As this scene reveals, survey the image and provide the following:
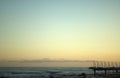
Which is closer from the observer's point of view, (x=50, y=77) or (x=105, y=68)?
(x=50, y=77)

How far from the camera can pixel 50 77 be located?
63.8 metres

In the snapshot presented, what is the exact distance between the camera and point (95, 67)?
88688mm

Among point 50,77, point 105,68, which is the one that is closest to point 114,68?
point 105,68

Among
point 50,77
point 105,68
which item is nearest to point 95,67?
point 105,68

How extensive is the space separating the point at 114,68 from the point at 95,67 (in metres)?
6.41

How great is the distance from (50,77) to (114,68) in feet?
101

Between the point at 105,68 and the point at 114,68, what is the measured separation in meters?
2.99

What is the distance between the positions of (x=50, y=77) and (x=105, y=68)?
95.2ft

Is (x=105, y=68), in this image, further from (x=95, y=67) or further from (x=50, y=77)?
(x=50, y=77)

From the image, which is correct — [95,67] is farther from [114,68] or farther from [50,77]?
[50,77]

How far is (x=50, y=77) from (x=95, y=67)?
94.5 ft

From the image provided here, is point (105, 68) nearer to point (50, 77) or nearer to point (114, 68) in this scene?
point (114, 68)

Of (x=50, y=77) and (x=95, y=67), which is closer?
(x=50, y=77)
